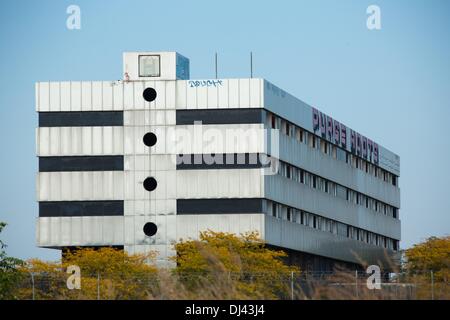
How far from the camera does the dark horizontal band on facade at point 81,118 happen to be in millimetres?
80938

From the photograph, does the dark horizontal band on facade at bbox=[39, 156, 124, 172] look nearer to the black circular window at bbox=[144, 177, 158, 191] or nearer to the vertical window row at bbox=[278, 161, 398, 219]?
the black circular window at bbox=[144, 177, 158, 191]

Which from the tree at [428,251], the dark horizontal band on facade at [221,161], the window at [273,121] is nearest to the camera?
the dark horizontal band on facade at [221,161]

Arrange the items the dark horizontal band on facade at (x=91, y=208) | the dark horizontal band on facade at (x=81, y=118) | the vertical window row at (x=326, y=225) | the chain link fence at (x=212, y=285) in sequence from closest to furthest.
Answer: the chain link fence at (x=212, y=285), the dark horizontal band on facade at (x=81, y=118), the dark horizontal band on facade at (x=91, y=208), the vertical window row at (x=326, y=225)

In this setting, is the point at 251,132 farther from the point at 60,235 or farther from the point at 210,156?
the point at 60,235

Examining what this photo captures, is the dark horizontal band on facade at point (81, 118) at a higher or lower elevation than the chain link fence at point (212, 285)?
higher

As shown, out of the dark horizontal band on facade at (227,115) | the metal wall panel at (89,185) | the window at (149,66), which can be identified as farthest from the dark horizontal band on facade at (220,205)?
the window at (149,66)

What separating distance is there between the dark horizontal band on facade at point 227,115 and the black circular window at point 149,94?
2.38 metres

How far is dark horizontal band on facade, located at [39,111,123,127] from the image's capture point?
266ft

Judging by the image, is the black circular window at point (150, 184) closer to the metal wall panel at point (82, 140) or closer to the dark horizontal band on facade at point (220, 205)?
the dark horizontal band on facade at point (220, 205)

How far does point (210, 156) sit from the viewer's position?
263 feet

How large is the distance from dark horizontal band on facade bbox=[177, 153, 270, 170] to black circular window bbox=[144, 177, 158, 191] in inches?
83.0

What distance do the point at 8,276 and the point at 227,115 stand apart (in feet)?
127

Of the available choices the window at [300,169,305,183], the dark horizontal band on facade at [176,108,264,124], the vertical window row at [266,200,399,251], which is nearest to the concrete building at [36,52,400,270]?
the dark horizontal band on facade at [176,108,264,124]

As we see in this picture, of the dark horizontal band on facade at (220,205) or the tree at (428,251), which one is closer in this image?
the dark horizontal band on facade at (220,205)
